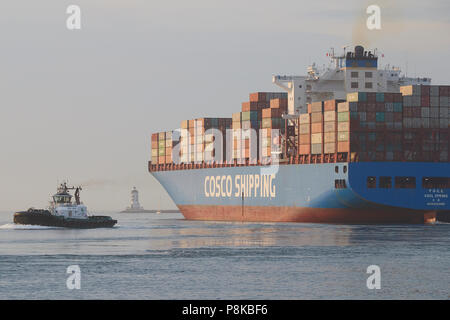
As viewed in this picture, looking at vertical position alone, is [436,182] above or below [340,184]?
above

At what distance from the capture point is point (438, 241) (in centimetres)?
6425

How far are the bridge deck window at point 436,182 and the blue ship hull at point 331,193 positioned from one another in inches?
10.7

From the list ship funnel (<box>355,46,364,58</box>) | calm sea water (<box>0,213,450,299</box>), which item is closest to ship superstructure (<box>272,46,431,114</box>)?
ship funnel (<box>355,46,364,58</box>)

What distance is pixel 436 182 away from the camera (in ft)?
283

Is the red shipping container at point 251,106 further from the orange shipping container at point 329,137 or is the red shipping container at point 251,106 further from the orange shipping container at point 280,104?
the orange shipping container at point 329,137

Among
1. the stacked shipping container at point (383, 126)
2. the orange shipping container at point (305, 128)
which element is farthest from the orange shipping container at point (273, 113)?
the stacked shipping container at point (383, 126)

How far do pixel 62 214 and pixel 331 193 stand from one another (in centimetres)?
2411

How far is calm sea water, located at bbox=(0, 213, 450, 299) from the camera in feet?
127

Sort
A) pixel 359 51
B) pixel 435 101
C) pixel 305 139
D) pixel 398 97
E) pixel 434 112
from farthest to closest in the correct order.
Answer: pixel 359 51 → pixel 305 139 → pixel 434 112 → pixel 435 101 → pixel 398 97

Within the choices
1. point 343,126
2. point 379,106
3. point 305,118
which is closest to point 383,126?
point 379,106

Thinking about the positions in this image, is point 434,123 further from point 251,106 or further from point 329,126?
point 251,106

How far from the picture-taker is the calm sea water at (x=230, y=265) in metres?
38.6

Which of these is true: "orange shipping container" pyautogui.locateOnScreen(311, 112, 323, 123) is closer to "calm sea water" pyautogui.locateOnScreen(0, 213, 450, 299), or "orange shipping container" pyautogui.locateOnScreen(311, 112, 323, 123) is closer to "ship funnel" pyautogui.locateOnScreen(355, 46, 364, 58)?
"ship funnel" pyautogui.locateOnScreen(355, 46, 364, 58)
